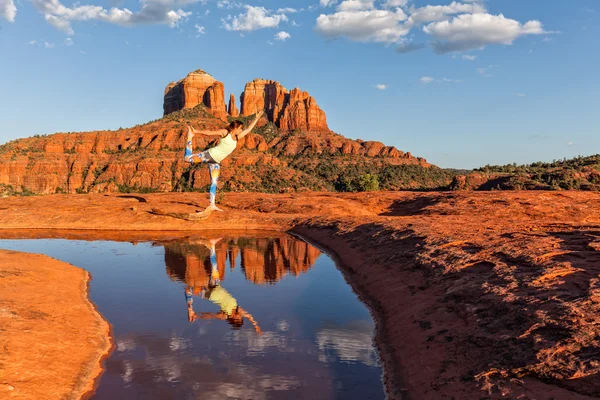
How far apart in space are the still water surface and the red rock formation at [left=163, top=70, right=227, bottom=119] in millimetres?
143626

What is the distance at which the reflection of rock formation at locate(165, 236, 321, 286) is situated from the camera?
66.0ft

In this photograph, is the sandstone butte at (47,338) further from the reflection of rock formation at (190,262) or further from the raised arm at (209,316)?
the reflection of rock formation at (190,262)

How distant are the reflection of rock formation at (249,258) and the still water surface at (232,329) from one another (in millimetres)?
110

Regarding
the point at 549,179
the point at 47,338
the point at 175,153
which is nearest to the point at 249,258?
the point at 47,338

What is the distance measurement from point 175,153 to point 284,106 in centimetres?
6807

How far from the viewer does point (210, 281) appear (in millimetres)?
18641

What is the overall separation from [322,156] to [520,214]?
103639 millimetres

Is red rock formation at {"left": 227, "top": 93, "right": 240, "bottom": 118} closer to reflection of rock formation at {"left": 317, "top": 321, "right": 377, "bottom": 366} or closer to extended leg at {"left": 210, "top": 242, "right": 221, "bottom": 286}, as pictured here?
extended leg at {"left": 210, "top": 242, "right": 221, "bottom": 286}

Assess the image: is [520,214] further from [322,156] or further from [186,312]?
[322,156]

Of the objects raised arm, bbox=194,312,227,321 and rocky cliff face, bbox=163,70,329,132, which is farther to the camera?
rocky cliff face, bbox=163,70,329,132

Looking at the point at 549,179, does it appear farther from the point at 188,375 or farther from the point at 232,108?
the point at 232,108

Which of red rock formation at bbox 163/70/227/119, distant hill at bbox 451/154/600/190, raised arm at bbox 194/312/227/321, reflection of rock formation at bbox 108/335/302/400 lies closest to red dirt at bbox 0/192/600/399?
reflection of rock formation at bbox 108/335/302/400

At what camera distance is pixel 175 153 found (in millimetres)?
122562

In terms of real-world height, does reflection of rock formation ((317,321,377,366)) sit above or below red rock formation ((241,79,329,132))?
below
